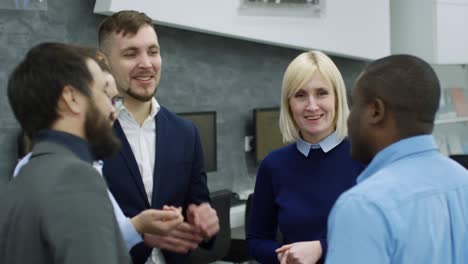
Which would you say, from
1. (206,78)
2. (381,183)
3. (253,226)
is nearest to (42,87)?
(381,183)

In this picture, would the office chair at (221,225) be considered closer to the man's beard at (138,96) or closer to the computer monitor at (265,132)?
the computer monitor at (265,132)

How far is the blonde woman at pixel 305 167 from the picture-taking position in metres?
2.12

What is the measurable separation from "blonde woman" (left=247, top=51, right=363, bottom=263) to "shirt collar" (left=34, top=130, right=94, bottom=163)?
0.90 m

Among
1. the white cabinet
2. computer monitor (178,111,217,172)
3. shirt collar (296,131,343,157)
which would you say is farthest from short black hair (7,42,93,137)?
the white cabinet

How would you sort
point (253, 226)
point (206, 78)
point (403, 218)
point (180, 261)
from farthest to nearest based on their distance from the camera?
point (206, 78), point (253, 226), point (180, 261), point (403, 218)

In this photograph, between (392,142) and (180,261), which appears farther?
(180,261)

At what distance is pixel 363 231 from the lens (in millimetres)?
1197

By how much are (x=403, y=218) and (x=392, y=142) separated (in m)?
0.18

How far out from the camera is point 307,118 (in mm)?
2215

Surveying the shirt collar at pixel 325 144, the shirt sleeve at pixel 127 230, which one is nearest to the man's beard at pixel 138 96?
the shirt sleeve at pixel 127 230

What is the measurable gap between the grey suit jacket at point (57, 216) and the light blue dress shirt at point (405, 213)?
42 cm

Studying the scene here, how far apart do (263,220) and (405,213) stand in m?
1.07

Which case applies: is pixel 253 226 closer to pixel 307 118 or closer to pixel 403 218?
pixel 307 118

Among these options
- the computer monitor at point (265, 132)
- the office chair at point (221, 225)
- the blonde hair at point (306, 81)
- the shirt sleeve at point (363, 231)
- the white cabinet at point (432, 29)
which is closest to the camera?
the shirt sleeve at point (363, 231)
